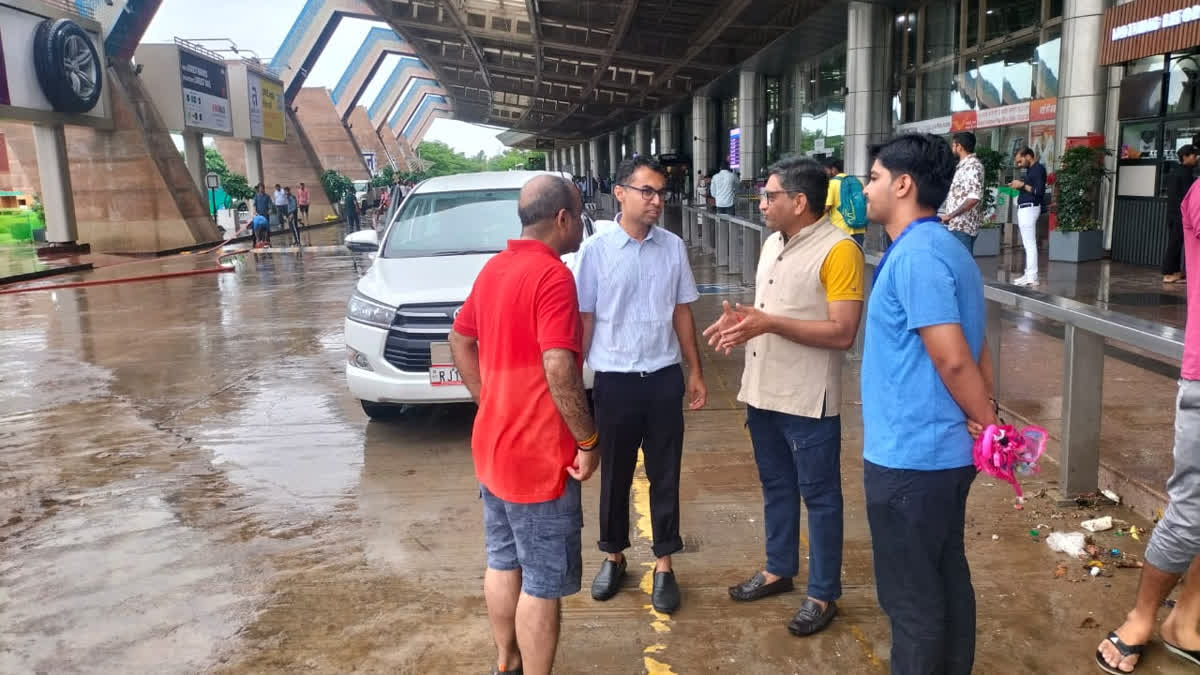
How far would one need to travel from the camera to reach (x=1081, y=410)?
4.32 m

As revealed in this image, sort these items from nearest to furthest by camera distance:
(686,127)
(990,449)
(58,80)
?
(990,449)
(58,80)
(686,127)

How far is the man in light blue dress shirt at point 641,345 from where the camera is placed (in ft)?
11.7

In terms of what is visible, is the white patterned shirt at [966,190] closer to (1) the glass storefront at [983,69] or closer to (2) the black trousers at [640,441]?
(2) the black trousers at [640,441]

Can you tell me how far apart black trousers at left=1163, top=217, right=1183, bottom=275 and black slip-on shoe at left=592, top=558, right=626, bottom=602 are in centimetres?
994

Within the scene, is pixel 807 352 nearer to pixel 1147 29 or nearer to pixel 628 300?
pixel 628 300

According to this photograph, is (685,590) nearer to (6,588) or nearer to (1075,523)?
(1075,523)

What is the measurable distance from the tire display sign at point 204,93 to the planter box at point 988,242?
26.8 meters

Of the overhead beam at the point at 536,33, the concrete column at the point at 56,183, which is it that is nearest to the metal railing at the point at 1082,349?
the overhead beam at the point at 536,33

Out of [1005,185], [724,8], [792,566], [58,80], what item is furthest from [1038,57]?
[58,80]

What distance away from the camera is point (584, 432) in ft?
8.85

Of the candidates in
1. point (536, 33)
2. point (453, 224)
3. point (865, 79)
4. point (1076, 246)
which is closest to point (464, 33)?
point (536, 33)

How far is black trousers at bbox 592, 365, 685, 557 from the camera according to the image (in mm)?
3590

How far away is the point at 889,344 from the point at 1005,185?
1750cm

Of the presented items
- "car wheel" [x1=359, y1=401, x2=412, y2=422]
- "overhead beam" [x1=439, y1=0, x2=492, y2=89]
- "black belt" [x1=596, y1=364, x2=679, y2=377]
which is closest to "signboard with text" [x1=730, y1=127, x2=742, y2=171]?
"overhead beam" [x1=439, y1=0, x2=492, y2=89]
